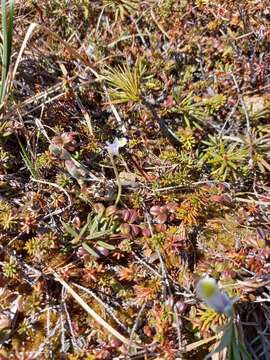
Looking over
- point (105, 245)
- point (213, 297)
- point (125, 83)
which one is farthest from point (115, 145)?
point (213, 297)

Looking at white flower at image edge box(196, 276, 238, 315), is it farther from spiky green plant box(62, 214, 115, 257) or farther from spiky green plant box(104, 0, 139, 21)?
spiky green plant box(104, 0, 139, 21)

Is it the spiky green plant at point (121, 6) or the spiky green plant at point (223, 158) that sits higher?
the spiky green plant at point (121, 6)

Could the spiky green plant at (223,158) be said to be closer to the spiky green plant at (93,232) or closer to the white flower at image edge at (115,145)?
the white flower at image edge at (115,145)

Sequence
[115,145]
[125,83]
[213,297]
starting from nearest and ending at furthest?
[213,297], [115,145], [125,83]

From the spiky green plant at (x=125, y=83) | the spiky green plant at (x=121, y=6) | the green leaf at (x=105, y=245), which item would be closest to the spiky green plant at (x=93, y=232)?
the green leaf at (x=105, y=245)

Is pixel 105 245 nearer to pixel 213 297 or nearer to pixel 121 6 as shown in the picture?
pixel 213 297

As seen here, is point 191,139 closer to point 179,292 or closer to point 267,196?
point 267,196

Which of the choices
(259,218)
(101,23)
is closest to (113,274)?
(259,218)
